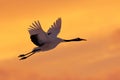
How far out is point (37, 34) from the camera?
69.4m

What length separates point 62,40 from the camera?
235ft

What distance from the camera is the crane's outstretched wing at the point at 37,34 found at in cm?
6900

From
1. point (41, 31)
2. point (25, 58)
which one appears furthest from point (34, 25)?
point (25, 58)

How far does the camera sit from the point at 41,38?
70.0 meters

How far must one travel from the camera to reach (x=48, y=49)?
70875mm

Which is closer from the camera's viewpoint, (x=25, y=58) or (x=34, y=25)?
(x=34, y=25)

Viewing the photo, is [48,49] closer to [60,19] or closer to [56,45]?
[56,45]

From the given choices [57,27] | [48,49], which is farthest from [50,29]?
[48,49]

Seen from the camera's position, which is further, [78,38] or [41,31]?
[78,38]

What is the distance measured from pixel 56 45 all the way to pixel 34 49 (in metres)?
2.24

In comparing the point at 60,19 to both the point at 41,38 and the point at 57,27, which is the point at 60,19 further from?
the point at 41,38

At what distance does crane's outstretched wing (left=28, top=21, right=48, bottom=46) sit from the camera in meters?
69.0

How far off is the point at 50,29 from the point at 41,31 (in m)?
6.73

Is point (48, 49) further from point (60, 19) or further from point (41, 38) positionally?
point (60, 19)
